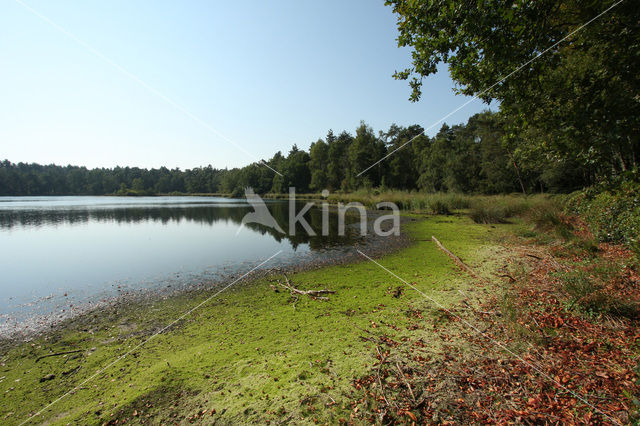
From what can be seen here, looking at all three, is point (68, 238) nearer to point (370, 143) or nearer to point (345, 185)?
point (345, 185)

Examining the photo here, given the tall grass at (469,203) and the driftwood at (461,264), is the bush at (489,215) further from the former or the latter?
the driftwood at (461,264)

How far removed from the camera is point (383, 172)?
2539 inches

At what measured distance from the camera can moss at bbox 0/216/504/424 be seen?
3.43 m

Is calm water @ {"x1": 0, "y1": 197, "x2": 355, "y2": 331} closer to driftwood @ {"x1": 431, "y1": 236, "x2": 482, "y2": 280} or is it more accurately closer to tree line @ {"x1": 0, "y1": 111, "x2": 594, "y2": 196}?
driftwood @ {"x1": 431, "y1": 236, "x2": 482, "y2": 280}

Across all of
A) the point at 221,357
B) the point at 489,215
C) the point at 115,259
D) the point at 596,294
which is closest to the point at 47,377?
the point at 221,357

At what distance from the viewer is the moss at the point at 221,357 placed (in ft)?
Result: 11.2

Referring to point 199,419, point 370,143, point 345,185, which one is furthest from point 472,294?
point 370,143

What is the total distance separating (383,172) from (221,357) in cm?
6335

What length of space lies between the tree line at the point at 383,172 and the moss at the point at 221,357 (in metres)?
5.12

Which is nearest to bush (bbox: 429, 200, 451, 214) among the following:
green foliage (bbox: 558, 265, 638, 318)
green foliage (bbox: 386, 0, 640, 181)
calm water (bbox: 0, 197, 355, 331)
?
calm water (bbox: 0, 197, 355, 331)

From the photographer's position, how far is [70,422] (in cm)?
336

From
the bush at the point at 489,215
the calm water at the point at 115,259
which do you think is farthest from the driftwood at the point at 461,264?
the bush at the point at 489,215

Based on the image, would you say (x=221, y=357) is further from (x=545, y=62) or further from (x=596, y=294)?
(x=545, y=62)

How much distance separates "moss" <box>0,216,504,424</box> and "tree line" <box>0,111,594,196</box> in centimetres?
512
